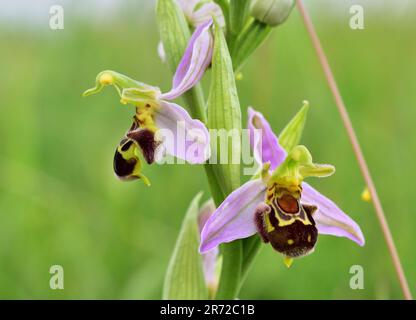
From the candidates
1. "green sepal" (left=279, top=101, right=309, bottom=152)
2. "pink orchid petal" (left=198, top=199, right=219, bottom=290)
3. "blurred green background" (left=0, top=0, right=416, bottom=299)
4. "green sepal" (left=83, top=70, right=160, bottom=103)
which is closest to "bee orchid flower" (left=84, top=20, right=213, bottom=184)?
"green sepal" (left=83, top=70, right=160, bottom=103)

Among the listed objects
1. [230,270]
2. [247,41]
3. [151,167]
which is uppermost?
[151,167]

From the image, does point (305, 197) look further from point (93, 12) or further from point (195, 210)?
point (93, 12)

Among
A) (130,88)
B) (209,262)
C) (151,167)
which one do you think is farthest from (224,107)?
(151,167)

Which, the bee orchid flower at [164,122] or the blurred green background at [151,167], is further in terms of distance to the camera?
the blurred green background at [151,167]

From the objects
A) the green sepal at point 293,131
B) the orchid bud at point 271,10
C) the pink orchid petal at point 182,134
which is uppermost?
the orchid bud at point 271,10

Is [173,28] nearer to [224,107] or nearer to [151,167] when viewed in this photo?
[224,107]

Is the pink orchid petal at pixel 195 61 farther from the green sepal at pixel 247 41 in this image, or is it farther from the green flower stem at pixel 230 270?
the green flower stem at pixel 230 270

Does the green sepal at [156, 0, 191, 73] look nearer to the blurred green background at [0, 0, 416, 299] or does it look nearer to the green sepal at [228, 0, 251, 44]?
the green sepal at [228, 0, 251, 44]

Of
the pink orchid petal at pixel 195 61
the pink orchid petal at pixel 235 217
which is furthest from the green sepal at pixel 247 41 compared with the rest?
the pink orchid petal at pixel 235 217
